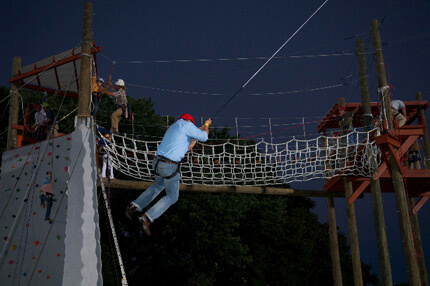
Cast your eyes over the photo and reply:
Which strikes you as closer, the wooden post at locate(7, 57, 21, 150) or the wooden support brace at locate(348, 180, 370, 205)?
the wooden post at locate(7, 57, 21, 150)

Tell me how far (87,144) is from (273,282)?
1431 centimetres

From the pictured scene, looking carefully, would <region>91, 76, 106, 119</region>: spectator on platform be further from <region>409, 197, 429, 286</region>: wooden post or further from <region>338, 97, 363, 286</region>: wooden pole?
<region>409, 197, 429, 286</region>: wooden post

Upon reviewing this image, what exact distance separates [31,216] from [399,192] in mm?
5899

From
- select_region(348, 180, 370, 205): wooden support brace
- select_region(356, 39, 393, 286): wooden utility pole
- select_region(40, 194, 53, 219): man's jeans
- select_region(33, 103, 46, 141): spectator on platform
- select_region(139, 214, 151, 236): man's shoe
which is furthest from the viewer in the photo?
select_region(348, 180, 370, 205): wooden support brace

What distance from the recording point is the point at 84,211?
4324 millimetres

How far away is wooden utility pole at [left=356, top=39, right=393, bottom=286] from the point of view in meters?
7.54

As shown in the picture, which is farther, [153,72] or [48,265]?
[153,72]

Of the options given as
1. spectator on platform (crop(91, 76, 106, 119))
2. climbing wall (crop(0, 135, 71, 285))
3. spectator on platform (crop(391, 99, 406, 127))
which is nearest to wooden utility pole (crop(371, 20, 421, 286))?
spectator on platform (crop(391, 99, 406, 127))

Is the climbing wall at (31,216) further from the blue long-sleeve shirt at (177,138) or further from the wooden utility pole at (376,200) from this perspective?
the wooden utility pole at (376,200)

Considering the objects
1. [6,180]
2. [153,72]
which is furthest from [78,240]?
[153,72]

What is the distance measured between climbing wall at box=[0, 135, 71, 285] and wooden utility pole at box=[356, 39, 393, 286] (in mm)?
5297

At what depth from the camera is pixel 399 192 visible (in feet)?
24.0

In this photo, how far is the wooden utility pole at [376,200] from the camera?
754 centimetres

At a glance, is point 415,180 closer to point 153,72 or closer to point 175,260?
point 175,260
